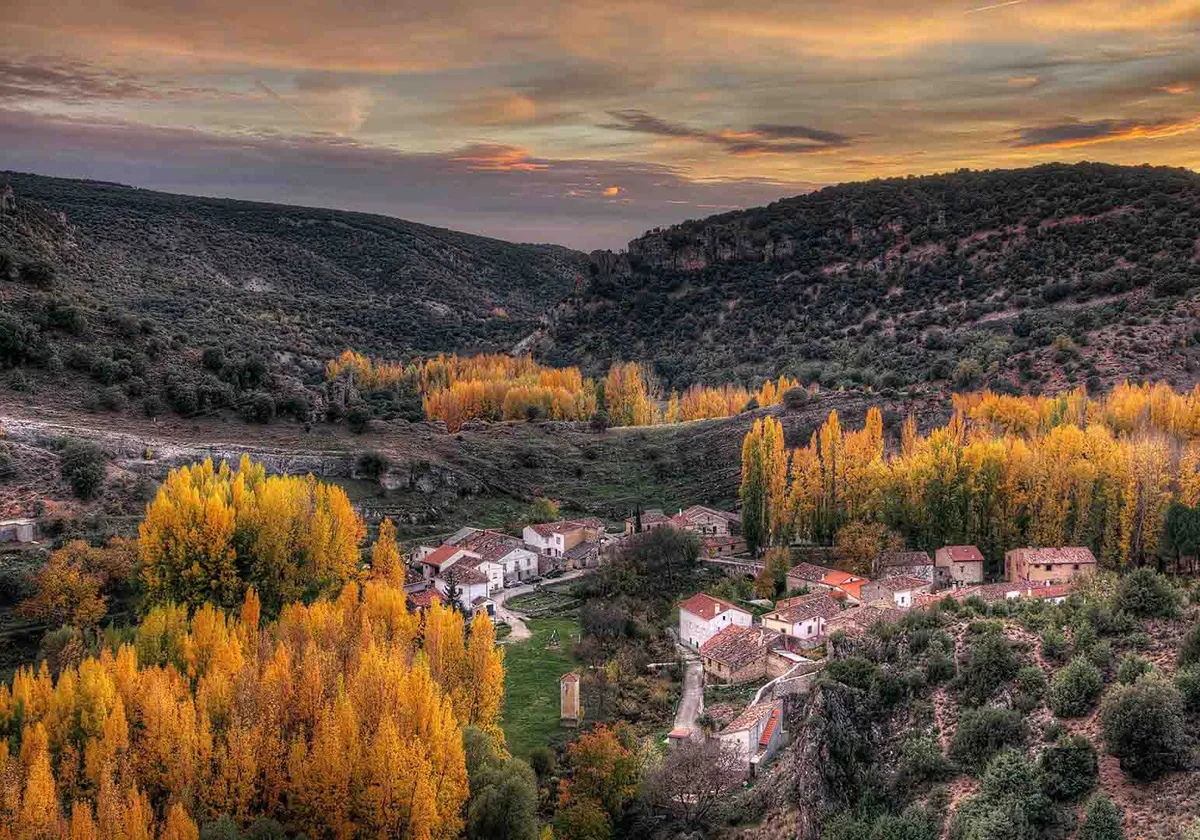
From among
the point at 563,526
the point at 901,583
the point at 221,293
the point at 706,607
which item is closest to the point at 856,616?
the point at 901,583

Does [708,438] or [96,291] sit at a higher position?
[96,291]

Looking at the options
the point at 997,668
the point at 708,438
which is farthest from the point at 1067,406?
the point at 997,668

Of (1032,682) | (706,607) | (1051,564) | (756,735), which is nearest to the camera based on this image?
(1032,682)

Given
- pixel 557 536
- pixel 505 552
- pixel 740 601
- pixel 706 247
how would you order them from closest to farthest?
pixel 740 601 → pixel 505 552 → pixel 557 536 → pixel 706 247

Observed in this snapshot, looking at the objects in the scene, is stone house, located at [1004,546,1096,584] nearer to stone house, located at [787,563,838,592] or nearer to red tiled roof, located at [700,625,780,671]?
stone house, located at [787,563,838,592]

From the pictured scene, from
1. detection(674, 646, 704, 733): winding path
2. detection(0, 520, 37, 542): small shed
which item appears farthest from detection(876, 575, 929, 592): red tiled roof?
detection(0, 520, 37, 542): small shed

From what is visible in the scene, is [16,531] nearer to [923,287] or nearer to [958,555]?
[958,555]

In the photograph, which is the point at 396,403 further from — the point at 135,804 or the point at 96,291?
the point at 135,804
